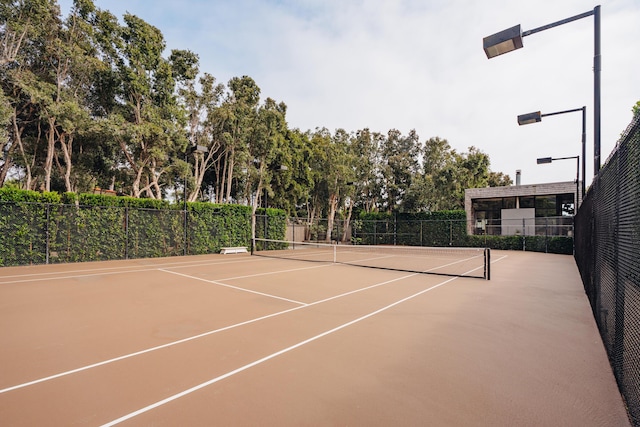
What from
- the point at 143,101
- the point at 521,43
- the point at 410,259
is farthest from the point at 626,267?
the point at 143,101

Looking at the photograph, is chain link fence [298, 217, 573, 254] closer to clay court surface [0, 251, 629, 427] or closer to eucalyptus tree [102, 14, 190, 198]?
eucalyptus tree [102, 14, 190, 198]

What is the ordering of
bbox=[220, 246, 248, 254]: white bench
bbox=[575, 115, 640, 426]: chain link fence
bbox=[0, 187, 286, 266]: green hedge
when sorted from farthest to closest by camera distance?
bbox=[220, 246, 248, 254]: white bench < bbox=[0, 187, 286, 266]: green hedge < bbox=[575, 115, 640, 426]: chain link fence

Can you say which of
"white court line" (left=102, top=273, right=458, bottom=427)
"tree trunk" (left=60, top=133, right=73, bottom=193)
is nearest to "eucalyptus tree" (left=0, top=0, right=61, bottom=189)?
"tree trunk" (left=60, top=133, right=73, bottom=193)

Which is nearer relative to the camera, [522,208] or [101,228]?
[101,228]

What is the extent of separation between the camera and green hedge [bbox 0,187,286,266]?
12.0 m

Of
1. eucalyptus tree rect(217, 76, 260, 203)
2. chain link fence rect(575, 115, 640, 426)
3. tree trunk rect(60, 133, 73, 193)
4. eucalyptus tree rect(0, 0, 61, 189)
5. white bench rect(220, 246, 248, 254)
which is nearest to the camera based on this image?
chain link fence rect(575, 115, 640, 426)

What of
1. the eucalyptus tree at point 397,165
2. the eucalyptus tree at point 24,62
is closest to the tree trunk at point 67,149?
the eucalyptus tree at point 24,62

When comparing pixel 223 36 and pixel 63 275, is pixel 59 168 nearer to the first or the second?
pixel 63 275

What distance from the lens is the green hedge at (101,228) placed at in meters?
12.0

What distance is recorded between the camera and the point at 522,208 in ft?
87.8

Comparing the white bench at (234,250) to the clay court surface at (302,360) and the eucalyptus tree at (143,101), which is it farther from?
the clay court surface at (302,360)

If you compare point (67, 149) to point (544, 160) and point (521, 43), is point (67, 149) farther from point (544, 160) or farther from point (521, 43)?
point (544, 160)

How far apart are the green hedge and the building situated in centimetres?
2001

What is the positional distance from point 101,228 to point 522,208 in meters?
30.3
